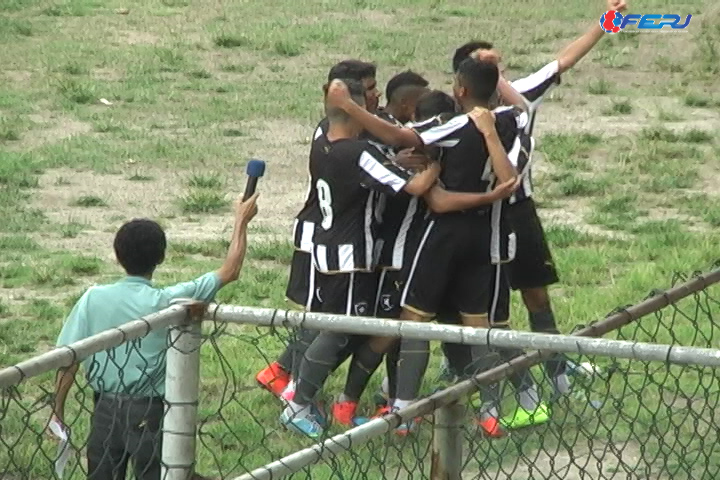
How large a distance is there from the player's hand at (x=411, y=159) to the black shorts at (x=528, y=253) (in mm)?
612

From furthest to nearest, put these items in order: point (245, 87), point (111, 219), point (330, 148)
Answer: point (245, 87) < point (111, 219) < point (330, 148)

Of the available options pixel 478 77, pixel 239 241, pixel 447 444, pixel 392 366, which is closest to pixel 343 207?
pixel 478 77

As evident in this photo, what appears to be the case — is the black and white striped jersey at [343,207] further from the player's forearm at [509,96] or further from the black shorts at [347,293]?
the player's forearm at [509,96]

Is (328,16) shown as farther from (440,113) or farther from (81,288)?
(440,113)

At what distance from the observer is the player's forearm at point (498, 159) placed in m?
6.57

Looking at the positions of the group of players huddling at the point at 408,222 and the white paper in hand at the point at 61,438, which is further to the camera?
the group of players huddling at the point at 408,222

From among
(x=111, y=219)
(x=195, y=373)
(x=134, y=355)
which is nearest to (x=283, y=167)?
(x=111, y=219)

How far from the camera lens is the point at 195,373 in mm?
4223

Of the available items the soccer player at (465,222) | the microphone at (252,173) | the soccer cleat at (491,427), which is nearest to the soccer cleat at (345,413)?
the soccer player at (465,222)

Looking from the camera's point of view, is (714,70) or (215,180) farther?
(714,70)

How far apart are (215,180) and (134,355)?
6.32m

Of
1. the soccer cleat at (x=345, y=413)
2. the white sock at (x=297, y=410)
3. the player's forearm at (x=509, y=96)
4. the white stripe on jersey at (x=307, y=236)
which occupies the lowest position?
the soccer cleat at (x=345, y=413)

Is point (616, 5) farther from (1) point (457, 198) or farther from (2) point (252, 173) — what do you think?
(2) point (252, 173)

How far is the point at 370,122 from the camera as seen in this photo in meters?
6.51
